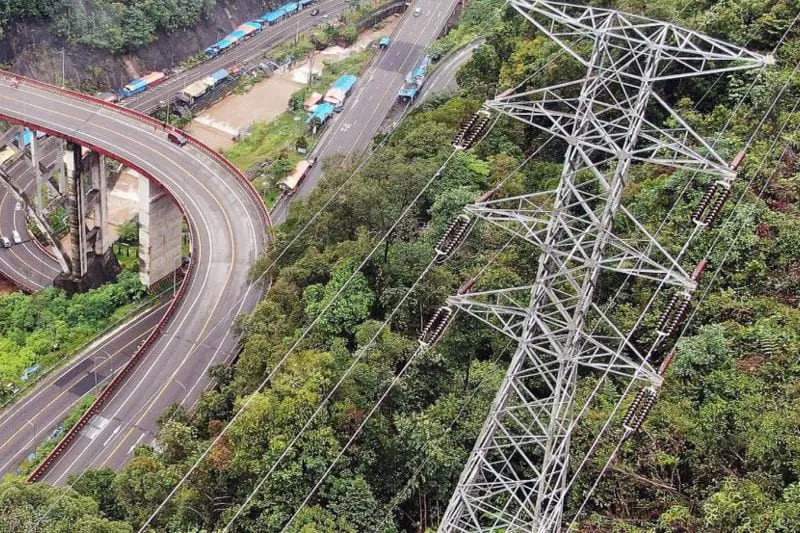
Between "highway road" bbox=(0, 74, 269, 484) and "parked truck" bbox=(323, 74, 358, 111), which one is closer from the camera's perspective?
"highway road" bbox=(0, 74, 269, 484)

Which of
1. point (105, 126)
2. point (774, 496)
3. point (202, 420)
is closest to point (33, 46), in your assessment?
point (105, 126)

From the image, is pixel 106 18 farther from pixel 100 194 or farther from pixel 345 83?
pixel 100 194

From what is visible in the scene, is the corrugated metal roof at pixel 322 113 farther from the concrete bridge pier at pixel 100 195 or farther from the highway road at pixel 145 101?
the concrete bridge pier at pixel 100 195

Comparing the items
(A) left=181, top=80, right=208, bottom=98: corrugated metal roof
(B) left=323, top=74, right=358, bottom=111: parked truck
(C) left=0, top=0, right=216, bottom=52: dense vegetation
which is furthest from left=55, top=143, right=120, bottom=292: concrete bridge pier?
(C) left=0, top=0, right=216, bottom=52: dense vegetation

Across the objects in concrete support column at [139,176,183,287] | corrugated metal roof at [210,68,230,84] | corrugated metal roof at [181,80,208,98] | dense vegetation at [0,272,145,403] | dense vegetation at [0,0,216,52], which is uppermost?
dense vegetation at [0,0,216,52]

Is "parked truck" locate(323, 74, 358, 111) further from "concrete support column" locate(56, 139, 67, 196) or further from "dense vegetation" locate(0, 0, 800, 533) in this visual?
"dense vegetation" locate(0, 0, 800, 533)

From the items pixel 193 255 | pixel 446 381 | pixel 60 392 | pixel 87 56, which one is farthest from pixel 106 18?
pixel 446 381
